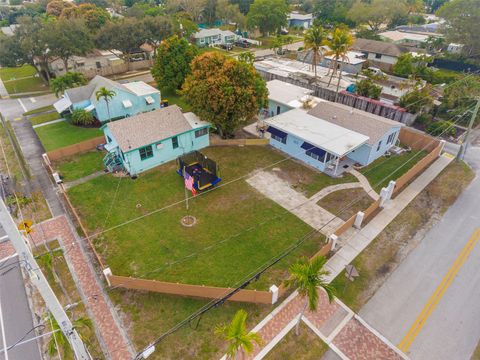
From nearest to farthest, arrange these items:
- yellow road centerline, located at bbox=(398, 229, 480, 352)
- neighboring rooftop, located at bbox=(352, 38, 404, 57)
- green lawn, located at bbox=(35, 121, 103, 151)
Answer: yellow road centerline, located at bbox=(398, 229, 480, 352) < green lawn, located at bbox=(35, 121, 103, 151) < neighboring rooftop, located at bbox=(352, 38, 404, 57)

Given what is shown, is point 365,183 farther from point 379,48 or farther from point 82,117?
point 379,48

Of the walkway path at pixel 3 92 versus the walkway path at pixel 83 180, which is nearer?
the walkway path at pixel 83 180

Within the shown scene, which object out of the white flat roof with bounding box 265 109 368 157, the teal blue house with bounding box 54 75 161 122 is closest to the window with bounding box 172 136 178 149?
the white flat roof with bounding box 265 109 368 157

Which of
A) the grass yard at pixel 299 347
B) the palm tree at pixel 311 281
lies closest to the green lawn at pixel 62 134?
the grass yard at pixel 299 347

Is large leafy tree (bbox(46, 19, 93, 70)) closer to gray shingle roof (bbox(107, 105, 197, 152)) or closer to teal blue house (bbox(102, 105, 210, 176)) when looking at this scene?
teal blue house (bbox(102, 105, 210, 176))

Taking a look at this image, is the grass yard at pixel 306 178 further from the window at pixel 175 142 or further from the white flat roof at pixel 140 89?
the white flat roof at pixel 140 89
